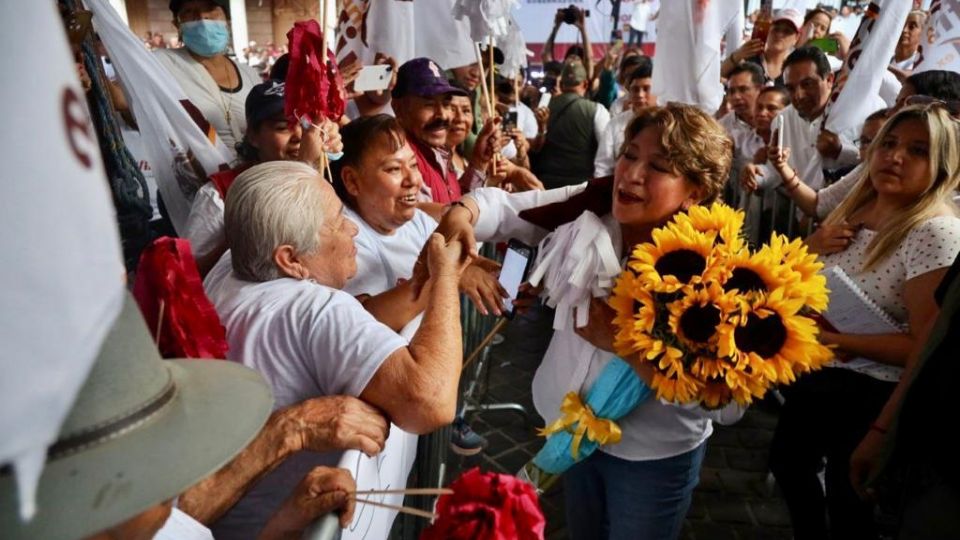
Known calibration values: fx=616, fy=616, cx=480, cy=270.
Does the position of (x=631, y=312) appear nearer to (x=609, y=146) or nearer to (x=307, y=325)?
(x=307, y=325)

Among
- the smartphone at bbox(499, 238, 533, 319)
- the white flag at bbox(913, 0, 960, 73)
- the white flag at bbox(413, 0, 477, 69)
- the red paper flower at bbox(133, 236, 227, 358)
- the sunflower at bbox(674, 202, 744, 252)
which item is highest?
the white flag at bbox(913, 0, 960, 73)

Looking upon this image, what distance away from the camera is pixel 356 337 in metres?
1.71

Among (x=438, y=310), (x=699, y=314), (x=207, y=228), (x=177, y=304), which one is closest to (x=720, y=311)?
(x=699, y=314)

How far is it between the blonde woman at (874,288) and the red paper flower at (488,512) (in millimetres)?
1857

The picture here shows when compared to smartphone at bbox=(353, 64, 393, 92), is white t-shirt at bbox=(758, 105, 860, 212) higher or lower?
lower

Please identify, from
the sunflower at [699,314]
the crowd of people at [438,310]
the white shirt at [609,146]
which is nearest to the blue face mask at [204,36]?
the crowd of people at [438,310]

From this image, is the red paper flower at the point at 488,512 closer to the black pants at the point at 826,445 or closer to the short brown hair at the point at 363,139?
the short brown hair at the point at 363,139

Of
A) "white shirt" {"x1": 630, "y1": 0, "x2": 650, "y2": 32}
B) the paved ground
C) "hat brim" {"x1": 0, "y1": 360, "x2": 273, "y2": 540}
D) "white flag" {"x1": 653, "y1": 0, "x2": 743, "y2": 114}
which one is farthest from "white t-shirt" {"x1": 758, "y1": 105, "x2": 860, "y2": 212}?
"white shirt" {"x1": 630, "y1": 0, "x2": 650, "y2": 32}

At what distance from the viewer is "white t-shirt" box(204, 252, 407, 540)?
5.63 ft

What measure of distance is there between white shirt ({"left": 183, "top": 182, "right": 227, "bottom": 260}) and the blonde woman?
103 inches

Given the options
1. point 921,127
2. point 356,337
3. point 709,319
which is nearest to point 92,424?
point 356,337

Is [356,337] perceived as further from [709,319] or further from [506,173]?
[506,173]

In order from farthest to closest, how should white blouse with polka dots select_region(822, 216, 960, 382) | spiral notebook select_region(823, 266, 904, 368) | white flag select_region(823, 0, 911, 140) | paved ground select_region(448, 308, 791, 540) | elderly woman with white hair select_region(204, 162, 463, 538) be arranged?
white flag select_region(823, 0, 911, 140)
paved ground select_region(448, 308, 791, 540)
spiral notebook select_region(823, 266, 904, 368)
white blouse with polka dots select_region(822, 216, 960, 382)
elderly woman with white hair select_region(204, 162, 463, 538)

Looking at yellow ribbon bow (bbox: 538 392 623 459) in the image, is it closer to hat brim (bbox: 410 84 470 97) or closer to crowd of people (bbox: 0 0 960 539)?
crowd of people (bbox: 0 0 960 539)
